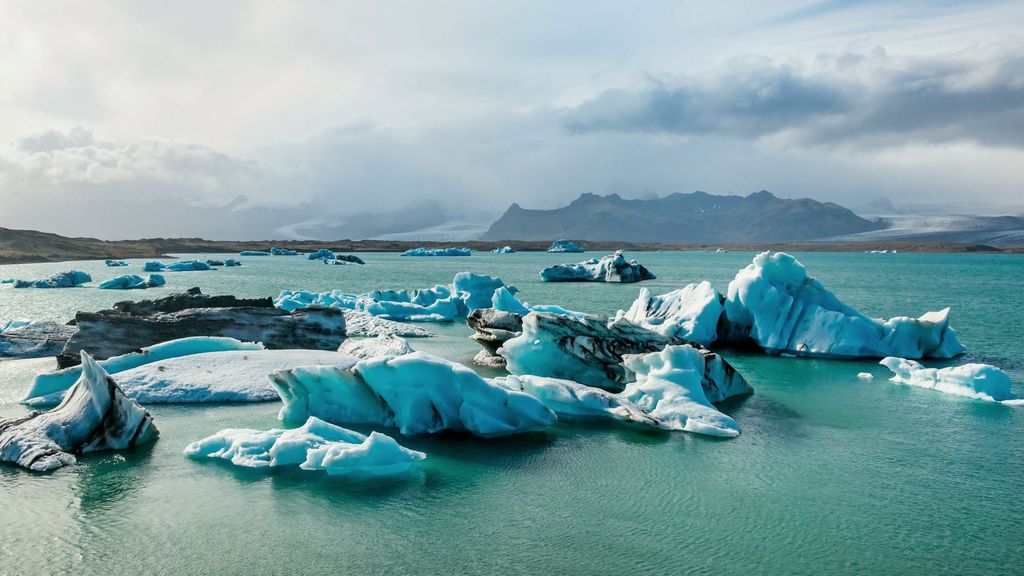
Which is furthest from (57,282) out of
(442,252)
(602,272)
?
(442,252)

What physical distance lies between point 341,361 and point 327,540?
18.6 feet

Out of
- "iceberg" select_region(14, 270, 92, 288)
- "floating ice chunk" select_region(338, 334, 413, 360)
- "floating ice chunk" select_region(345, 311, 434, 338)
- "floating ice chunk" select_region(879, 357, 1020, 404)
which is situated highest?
"iceberg" select_region(14, 270, 92, 288)

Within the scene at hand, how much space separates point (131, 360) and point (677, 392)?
8.29m

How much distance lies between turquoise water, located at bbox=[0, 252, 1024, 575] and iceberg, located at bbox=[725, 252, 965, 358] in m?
4.95

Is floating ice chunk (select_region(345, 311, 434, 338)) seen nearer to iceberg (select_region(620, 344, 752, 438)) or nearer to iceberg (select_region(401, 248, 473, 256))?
iceberg (select_region(620, 344, 752, 438))

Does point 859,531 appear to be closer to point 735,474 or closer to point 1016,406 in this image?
point 735,474

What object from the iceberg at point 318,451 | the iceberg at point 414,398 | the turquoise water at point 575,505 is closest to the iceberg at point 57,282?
the turquoise water at point 575,505

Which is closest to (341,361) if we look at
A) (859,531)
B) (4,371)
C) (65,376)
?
(65,376)

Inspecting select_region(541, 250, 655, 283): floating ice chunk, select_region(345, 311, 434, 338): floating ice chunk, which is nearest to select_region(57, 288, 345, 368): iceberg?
select_region(345, 311, 434, 338): floating ice chunk

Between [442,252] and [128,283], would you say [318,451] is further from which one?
[442,252]

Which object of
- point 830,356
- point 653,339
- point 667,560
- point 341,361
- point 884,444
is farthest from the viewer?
point 830,356

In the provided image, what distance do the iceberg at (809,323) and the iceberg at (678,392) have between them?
221 inches

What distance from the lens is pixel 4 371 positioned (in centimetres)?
1109

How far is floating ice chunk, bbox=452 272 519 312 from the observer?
22.5 m
